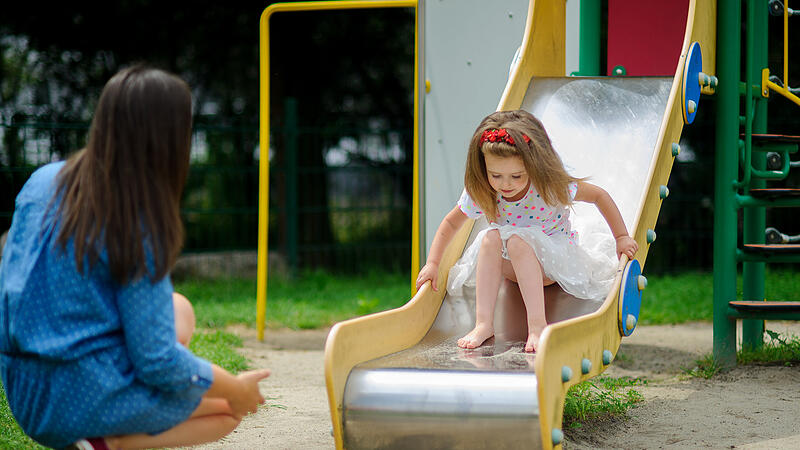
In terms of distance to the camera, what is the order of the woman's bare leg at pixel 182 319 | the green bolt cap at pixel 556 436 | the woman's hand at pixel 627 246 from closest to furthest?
the woman's bare leg at pixel 182 319 → the green bolt cap at pixel 556 436 → the woman's hand at pixel 627 246

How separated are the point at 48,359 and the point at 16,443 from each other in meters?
1.07

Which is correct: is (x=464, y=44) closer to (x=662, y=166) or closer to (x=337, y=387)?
(x=662, y=166)

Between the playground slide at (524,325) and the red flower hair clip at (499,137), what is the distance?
1.89 feet

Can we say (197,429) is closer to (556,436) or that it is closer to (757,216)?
(556,436)

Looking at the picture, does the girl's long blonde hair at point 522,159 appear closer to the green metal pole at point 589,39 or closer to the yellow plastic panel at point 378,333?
the yellow plastic panel at point 378,333

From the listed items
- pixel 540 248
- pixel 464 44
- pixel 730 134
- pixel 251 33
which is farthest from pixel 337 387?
pixel 251 33

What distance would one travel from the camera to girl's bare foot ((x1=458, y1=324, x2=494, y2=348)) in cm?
305

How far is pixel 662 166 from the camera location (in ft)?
11.5

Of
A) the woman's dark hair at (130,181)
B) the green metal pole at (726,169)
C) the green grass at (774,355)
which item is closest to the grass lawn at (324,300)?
the green metal pole at (726,169)

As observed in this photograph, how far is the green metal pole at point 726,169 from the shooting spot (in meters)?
4.21

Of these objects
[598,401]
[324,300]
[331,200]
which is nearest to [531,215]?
[598,401]

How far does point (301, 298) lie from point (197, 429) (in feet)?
16.9

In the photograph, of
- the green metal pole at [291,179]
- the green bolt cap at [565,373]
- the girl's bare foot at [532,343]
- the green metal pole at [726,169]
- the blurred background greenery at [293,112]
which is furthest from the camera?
the blurred background greenery at [293,112]

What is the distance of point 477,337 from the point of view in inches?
120
